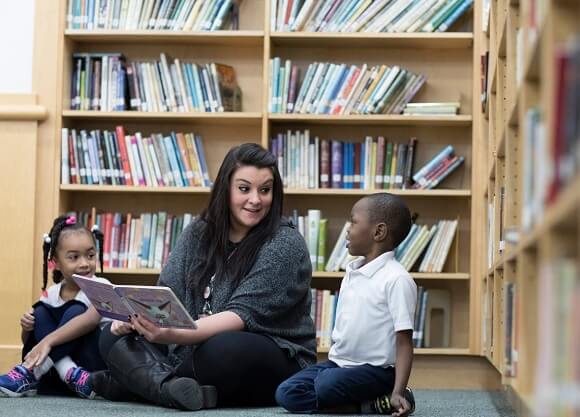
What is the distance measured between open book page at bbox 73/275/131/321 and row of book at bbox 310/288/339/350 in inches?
61.9

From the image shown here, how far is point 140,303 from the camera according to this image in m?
2.78

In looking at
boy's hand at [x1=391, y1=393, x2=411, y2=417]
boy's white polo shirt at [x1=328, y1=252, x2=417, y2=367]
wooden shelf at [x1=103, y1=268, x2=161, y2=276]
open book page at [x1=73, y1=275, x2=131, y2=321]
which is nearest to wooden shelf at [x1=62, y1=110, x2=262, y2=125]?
wooden shelf at [x1=103, y1=268, x2=161, y2=276]

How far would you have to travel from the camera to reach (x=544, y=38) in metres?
1.41

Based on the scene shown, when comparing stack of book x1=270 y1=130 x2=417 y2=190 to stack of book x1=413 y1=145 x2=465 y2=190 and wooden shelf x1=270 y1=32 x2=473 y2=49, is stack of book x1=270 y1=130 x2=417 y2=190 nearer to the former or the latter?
stack of book x1=413 y1=145 x2=465 y2=190

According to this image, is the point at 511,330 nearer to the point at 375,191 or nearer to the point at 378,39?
the point at 375,191

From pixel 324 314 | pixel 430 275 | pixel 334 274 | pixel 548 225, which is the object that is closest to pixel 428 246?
pixel 430 275

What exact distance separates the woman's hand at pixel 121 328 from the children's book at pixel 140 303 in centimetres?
5

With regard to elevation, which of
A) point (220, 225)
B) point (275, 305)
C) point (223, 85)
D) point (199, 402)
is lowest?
point (199, 402)

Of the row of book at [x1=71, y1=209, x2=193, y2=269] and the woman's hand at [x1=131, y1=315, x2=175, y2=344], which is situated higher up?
the row of book at [x1=71, y1=209, x2=193, y2=269]

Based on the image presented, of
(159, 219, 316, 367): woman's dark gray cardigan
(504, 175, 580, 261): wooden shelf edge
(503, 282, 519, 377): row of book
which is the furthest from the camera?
(159, 219, 316, 367): woman's dark gray cardigan

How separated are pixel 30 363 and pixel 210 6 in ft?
6.18

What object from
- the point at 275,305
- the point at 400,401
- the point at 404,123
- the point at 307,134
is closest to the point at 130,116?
the point at 307,134

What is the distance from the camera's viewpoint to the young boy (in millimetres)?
2783

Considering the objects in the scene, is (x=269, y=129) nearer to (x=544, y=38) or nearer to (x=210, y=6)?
(x=210, y=6)
